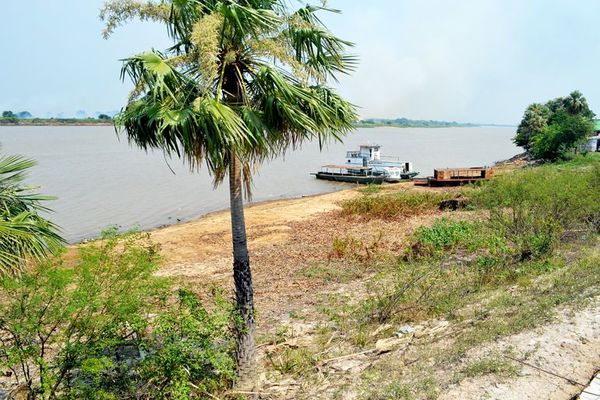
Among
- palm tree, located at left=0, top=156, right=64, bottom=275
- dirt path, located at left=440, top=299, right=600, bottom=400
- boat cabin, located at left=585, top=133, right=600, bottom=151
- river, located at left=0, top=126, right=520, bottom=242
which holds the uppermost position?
palm tree, located at left=0, top=156, right=64, bottom=275

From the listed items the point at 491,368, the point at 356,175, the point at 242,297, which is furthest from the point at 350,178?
A: the point at 491,368

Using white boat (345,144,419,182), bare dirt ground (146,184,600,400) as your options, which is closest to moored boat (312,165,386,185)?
white boat (345,144,419,182)

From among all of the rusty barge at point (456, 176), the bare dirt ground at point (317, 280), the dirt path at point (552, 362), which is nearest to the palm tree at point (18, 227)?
the bare dirt ground at point (317, 280)

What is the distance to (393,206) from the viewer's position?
1825 centimetres

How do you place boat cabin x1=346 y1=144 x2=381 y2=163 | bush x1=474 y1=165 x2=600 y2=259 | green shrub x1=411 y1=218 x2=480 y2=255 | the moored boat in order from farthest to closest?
boat cabin x1=346 y1=144 x2=381 y2=163 → the moored boat → green shrub x1=411 y1=218 x2=480 y2=255 → bush x1=474 y1=165 x2=600 y2=259

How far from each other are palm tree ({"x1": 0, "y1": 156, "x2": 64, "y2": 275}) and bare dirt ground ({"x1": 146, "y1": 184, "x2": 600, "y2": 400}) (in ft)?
11.5

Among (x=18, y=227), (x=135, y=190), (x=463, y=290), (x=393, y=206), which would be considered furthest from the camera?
(x=135, y=190)

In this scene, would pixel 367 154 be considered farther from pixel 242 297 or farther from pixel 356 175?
pixel 242 297

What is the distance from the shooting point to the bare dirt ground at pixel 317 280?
4473 millimetres

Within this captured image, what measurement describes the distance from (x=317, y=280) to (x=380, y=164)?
27.4 m

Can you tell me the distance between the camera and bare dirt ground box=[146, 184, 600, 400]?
447cm

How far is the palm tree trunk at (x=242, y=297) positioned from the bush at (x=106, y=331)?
0.83 ft

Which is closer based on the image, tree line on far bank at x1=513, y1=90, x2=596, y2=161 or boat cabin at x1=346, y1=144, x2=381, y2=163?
tree line on far bank at x1=513, y1=90, x2=596, y2=161

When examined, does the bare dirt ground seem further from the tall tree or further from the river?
the tall tree
